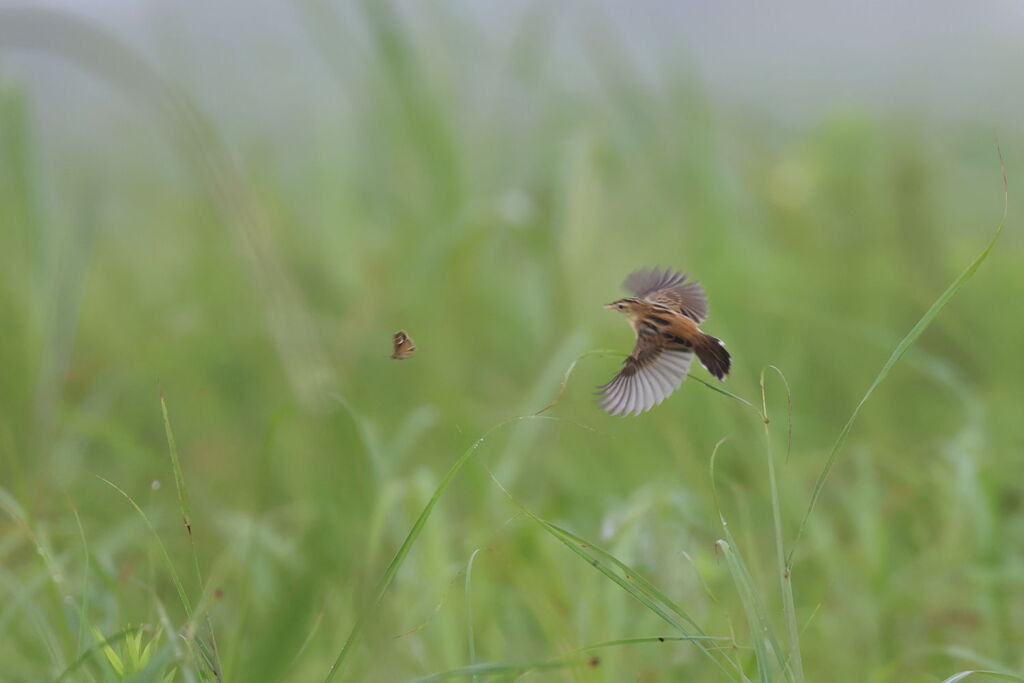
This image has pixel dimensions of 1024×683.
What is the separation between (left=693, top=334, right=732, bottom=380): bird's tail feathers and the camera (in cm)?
77

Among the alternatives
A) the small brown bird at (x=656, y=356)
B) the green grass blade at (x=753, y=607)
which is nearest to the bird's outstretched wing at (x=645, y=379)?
the small brown bird at (x=656, y=356)

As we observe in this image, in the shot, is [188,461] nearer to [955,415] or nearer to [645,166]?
[645,166]

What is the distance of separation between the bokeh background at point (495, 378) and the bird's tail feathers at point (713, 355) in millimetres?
345

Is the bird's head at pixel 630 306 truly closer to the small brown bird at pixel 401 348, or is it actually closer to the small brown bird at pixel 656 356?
the small brown bird at pixel 656 356

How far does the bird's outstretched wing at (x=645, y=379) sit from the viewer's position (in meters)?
0.81

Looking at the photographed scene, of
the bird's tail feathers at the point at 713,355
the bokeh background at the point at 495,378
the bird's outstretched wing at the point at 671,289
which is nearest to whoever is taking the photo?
the bird's tail feathers at the point at 713,355

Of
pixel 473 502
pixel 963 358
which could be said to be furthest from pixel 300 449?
pixel 963 358

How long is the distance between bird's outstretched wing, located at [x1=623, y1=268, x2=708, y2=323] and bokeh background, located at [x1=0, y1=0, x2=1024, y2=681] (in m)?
0.24

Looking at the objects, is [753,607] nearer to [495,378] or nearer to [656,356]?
[656,356]

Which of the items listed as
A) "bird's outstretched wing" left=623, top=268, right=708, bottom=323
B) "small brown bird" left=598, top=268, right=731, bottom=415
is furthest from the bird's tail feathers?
"bird's outstretched wing" left=623, top=268, right=708, bottom=323

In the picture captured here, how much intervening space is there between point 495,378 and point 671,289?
1.80 m

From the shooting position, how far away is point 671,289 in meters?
0.96

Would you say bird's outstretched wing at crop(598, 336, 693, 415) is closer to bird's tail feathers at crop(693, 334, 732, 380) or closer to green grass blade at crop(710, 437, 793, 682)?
bird's tail feathers at crop(693, 334, 732, 380)

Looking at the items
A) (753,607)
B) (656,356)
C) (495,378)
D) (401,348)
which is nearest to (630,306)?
(656,356)
